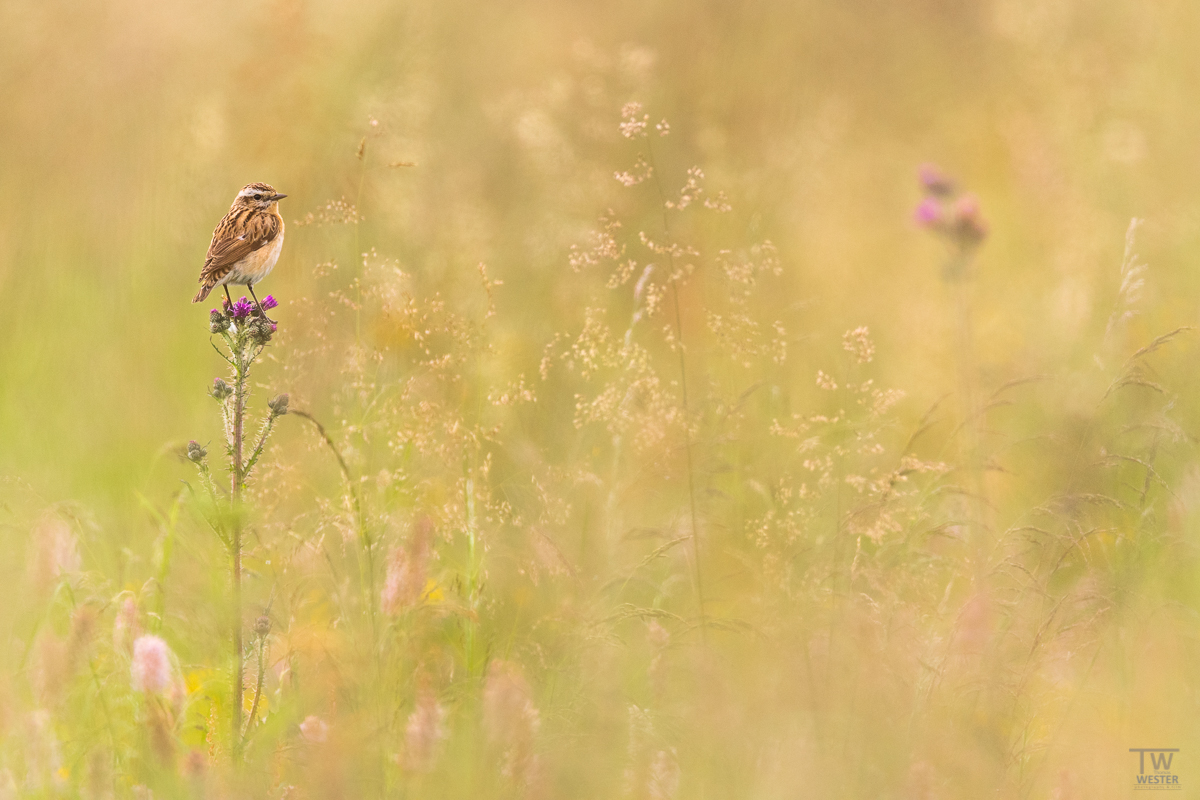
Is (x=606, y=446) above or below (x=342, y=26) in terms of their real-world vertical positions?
below

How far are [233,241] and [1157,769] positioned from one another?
7.17ft

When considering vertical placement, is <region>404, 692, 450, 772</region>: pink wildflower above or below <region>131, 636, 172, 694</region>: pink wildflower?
below

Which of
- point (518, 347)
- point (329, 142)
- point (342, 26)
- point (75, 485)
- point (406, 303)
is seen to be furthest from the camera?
point (342, 26)

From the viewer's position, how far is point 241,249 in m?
2.36

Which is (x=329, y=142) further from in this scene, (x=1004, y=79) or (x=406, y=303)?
(x=1004, y=79)

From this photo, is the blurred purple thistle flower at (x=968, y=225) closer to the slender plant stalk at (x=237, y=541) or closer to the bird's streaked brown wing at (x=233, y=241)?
the bird's streaked brown wing at (x=233, y=241)

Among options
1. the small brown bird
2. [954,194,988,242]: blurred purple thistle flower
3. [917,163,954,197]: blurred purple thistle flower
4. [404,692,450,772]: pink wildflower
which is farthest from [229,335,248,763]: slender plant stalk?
[917,163,954,197]: blurred purple thistle flower

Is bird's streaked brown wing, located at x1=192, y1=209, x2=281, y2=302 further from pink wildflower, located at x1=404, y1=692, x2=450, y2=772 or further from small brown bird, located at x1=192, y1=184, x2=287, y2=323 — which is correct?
pink wildflower, located at x1=404, y1=692, x2=450, y2=772

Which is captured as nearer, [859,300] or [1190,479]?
[1190,479]

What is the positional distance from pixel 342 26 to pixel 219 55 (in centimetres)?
136

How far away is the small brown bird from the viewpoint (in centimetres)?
233

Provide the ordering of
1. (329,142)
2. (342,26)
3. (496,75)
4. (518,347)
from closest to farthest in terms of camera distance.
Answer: (518,347) < (329,142) < (342,26) < (496,75)

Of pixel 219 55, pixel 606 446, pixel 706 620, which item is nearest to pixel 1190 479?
pixel 706 620

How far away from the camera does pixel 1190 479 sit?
2.47m
